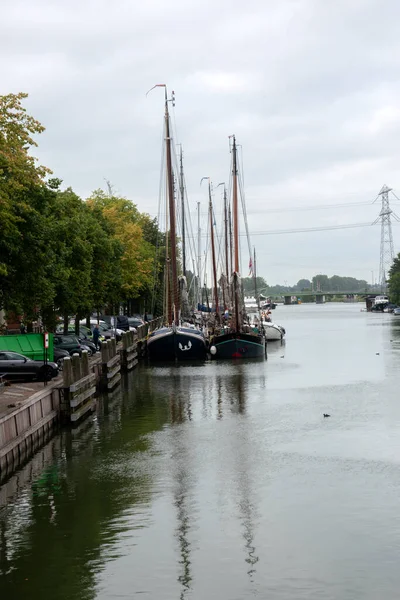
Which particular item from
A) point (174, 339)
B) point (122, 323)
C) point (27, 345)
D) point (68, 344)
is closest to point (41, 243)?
point (27, 345)

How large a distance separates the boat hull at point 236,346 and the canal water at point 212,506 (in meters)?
24.4

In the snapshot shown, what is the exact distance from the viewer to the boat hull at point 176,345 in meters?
63.5

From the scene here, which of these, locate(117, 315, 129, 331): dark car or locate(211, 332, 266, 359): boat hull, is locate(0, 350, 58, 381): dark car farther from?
locate(117, 315, 129, 331): dark car

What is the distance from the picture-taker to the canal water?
645 inches

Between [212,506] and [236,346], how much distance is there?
43.9 meters

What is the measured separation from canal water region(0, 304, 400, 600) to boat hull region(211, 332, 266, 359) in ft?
80.0

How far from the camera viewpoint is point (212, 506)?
70.4 ft

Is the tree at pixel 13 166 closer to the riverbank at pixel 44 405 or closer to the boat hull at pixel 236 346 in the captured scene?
the riverbank at pixel 44 405

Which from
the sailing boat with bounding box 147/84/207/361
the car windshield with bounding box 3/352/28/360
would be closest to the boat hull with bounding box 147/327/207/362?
the sailing boat with bounding box 147/84/207/361

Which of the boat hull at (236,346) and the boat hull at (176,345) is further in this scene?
the boat hull at (236,346)

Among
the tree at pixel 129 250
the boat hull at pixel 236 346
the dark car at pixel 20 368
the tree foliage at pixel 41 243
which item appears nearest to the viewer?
the tree foliage at pixel 41 243

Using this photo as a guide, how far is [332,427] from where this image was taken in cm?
3269

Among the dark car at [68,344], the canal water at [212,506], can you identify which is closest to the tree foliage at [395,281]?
the dark car at [68,344]

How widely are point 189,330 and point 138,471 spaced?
3929 centimetres
